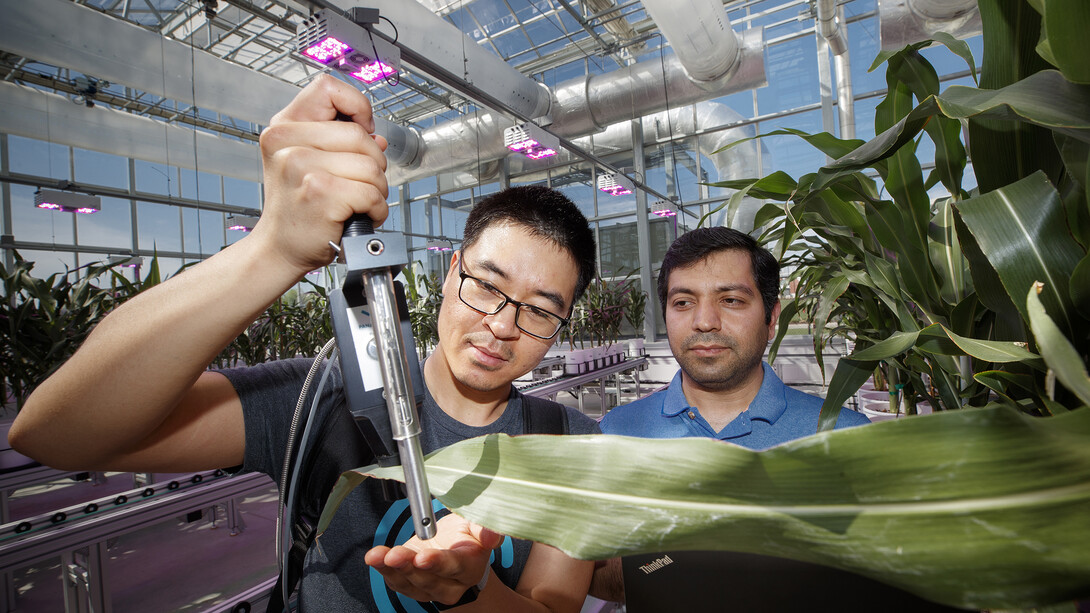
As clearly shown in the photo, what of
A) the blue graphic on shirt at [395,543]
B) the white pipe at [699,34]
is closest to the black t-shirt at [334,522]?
the blue graphic on shirt at [395,543]

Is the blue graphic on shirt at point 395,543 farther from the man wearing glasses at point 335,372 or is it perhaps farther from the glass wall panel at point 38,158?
the glass wall panel at point 38,158

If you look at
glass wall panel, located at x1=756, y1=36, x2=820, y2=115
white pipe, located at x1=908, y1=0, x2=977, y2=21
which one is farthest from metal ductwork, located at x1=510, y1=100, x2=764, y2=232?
white pipe, located at x1=908, y1=0, x2=977, y2=21

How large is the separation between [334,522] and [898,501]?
601 millimetres

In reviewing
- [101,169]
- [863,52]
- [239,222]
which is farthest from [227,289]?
[863,52]

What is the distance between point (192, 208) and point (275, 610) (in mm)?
6189

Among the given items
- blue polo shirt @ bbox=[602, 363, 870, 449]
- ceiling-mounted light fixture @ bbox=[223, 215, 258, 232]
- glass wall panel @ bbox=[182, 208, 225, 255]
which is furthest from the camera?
glass wall panel @ bbox=[182, 208, 225, 255]

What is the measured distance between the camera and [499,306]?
2.06 feet

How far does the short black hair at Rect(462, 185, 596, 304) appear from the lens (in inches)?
26.9

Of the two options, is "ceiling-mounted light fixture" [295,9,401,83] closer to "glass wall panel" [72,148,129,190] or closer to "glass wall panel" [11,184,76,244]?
"glass wall panel" [11,184,76,244]

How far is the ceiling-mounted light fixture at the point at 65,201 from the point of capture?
3.42 meters

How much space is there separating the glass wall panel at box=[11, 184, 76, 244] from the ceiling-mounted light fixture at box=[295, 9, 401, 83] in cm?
388

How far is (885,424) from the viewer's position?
0.15 m

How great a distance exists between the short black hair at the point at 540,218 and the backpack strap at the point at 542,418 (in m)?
0.17

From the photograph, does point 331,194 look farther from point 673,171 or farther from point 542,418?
point 673,171
